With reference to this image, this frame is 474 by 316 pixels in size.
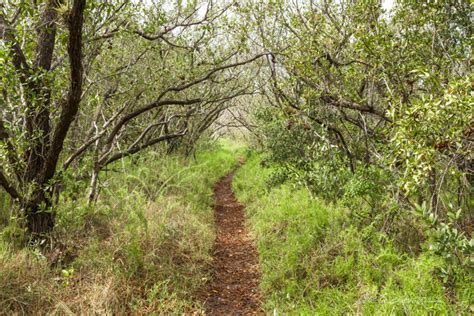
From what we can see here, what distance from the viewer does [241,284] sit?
5.49 meters

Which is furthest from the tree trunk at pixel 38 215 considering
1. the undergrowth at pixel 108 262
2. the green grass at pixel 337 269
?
the green grass at pixel 337 269

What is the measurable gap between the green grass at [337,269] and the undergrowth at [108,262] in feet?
3.72

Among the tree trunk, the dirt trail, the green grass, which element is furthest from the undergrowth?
the green grass

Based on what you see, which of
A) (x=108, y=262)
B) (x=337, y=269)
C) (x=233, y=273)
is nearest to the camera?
(x=108, y=262)

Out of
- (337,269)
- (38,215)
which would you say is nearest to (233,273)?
(337,269)

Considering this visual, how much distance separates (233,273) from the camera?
19.0 feet

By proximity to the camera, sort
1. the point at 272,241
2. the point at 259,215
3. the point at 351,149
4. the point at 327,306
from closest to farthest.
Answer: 1. the point at 327,306
2. the point at 272,241
3. the point at 351,149
4. the point at 259,215

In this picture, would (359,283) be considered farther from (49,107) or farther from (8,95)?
(8,95)

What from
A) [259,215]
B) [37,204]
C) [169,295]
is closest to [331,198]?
[259,215]

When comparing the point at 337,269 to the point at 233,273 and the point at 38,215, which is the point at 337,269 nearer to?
the point at 233,273

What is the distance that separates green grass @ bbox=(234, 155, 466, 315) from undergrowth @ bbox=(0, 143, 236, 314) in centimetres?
113

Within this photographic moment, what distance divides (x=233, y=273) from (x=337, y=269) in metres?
1.77

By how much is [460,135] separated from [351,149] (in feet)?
12.9

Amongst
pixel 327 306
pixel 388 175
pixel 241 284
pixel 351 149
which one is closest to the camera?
pixel 327 306
